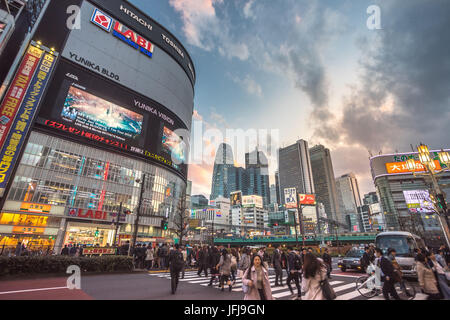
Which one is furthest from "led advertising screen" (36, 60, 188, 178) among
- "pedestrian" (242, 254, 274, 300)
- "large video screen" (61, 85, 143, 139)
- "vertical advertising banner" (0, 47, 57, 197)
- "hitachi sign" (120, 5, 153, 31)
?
"pedestrian" (242, 254, 274, 300)

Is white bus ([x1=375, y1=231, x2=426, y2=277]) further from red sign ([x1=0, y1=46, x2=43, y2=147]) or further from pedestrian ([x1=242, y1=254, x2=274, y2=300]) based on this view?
red sign ([x1=0, y1=46, x2=43, y2=147])

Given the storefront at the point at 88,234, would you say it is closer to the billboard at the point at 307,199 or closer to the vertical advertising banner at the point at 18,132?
the vertical advertising banner at the point at 18,132

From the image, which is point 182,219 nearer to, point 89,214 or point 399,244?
point 89,214

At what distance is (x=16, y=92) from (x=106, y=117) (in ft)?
50.6

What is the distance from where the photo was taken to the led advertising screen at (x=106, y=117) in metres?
33.0

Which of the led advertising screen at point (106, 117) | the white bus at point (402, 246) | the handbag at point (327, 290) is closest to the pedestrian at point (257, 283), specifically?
the handbag at point (327, 290)

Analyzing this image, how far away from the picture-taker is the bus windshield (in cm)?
1319

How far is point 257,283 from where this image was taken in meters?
4.82

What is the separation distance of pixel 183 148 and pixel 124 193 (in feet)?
64.3

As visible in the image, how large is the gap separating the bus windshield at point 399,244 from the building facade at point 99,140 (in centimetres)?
2351

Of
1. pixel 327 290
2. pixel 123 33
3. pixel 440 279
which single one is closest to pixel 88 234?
pixel 327 290

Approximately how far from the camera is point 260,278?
4.86 meters

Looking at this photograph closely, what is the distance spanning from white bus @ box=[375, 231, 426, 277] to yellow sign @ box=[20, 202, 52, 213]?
40.6 metres

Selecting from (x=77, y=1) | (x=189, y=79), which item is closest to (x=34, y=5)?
(x=77, y=1)
